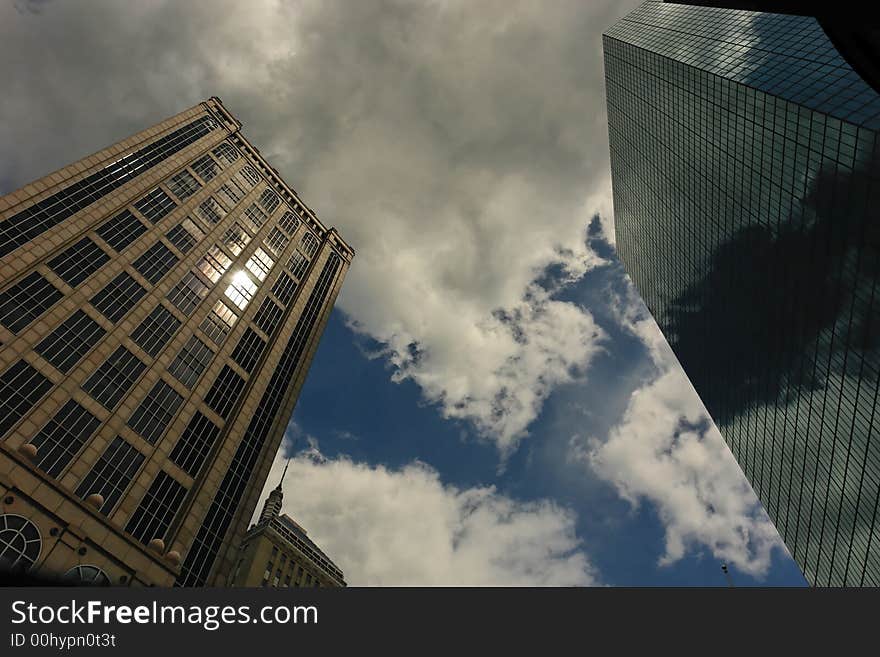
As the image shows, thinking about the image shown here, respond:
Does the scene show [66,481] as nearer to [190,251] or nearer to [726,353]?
[190,251]

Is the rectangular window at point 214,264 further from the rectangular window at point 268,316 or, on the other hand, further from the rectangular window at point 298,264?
the rectangular window at point 298,264

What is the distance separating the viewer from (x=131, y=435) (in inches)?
1746

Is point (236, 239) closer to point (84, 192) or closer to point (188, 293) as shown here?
point (188, 293)

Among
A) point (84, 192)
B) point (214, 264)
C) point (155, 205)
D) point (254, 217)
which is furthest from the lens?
point (254, 217)

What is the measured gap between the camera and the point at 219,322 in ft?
196

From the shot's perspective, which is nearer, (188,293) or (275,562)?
(188,293)

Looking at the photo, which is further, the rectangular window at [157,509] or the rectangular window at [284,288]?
the rectangular window at [284,288]

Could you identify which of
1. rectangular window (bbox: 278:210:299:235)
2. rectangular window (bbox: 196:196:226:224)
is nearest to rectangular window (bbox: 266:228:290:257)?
rectangular window (bbox: 278:210:299:235)

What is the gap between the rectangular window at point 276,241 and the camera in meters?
76.6

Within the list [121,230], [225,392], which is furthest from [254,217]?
[225,392]

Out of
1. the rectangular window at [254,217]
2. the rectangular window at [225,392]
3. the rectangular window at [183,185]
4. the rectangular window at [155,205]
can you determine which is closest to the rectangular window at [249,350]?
the rectangular window at [225,392]

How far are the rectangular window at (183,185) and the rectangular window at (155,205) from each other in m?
2.08

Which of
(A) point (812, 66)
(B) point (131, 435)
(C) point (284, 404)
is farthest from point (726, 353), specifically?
(B) point (131, 435)

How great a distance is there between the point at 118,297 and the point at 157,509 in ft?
70.5
